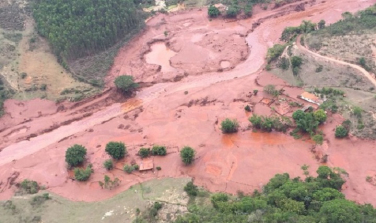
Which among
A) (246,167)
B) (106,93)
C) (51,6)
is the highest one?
(51,6)

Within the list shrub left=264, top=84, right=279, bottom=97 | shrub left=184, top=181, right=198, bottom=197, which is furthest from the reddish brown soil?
shrub left=184, top=181, right=198, bottom=197

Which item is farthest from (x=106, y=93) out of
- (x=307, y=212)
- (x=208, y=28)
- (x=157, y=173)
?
(x=307, y=212)

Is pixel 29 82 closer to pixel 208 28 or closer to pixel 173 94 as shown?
pixel 173 94

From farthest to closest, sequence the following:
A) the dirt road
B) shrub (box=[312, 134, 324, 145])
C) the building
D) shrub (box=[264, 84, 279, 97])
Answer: shrub (box=[264, 84, 279, 97])
the dirt road
the building
shrub (box=[312, 134, 324, 145])

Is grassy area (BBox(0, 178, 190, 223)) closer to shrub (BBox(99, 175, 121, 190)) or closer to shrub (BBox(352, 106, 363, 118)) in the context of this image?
shrub (BBox(99, 175, 121, 190))

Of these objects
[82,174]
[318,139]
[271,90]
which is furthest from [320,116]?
[82,174]
